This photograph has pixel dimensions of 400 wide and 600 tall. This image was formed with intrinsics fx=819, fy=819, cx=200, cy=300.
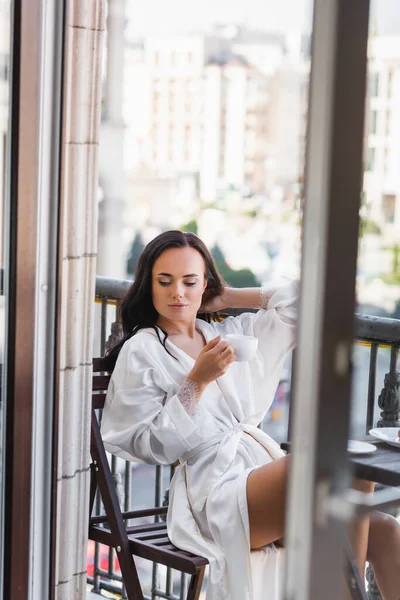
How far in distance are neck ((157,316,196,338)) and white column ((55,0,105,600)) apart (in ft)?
1.62

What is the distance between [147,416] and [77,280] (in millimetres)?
519

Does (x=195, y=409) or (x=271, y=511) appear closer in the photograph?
(x=271, y=511)

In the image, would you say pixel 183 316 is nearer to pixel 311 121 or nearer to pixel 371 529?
pixel 371 529

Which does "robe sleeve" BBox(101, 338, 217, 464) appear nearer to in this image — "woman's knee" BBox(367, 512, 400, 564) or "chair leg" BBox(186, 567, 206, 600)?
"chair leg" BBox(186, 567, 206, 600)

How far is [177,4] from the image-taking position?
31984 mm

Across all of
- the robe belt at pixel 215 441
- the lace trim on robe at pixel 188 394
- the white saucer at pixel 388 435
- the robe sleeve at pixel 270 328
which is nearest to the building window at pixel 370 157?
the white saucer at pixel 388 435

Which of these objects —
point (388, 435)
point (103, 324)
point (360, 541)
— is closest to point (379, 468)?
point (388, 435)

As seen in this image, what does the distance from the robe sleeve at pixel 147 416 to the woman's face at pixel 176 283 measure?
0.16 m

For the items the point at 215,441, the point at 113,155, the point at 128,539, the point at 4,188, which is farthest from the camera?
the point at 113,155

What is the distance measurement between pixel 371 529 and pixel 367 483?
593 mm

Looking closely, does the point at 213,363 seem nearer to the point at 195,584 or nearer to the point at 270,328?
the point at 270,328

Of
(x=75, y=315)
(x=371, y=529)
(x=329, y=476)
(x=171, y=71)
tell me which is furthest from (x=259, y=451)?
(x=171, y=71)

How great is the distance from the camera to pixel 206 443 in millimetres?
2395

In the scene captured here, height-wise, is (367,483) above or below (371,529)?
above
